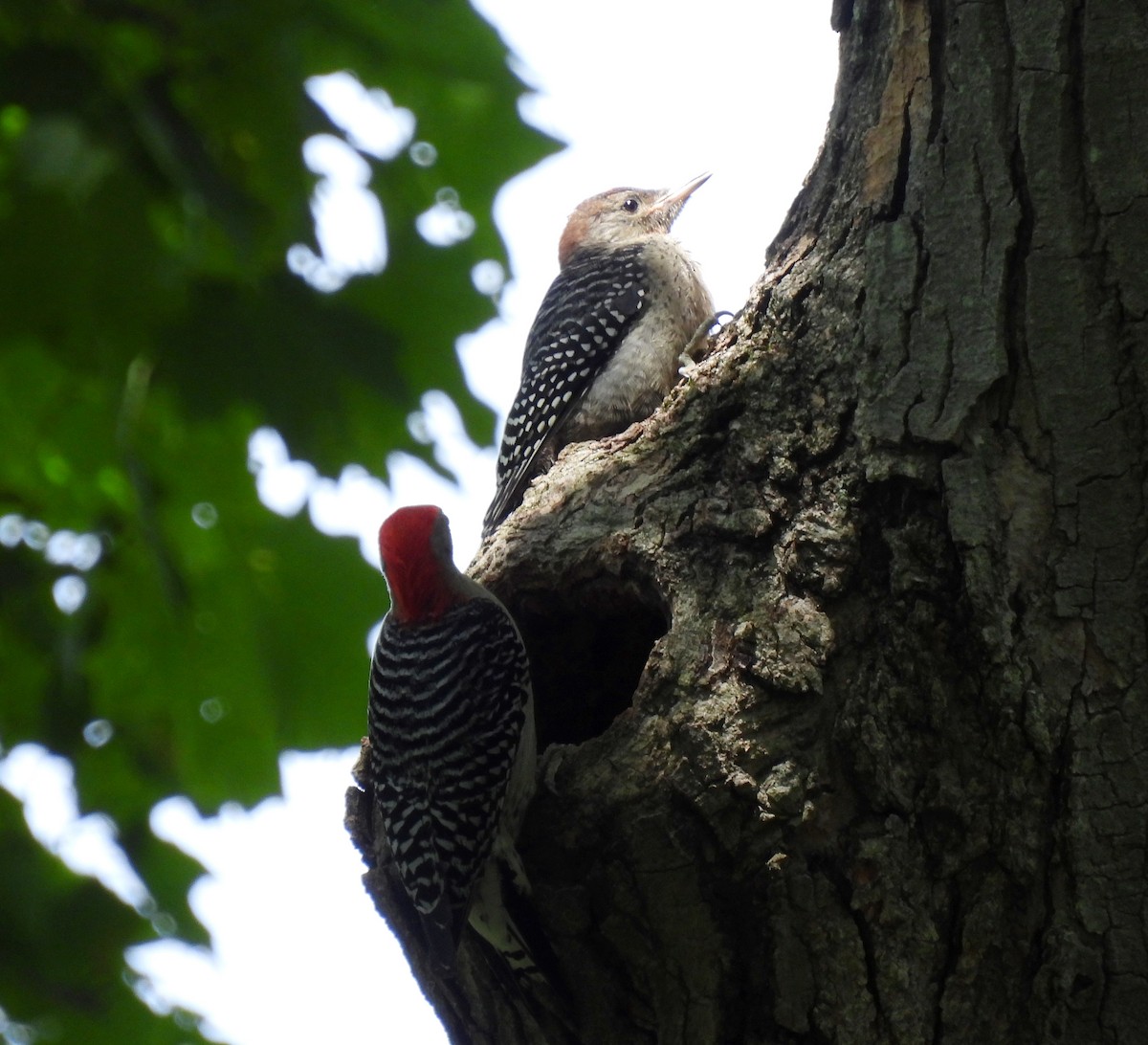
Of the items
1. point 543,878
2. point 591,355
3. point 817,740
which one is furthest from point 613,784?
point 591,355

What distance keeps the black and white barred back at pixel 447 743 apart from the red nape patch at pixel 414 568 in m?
0.09

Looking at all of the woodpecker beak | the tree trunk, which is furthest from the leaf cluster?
the woodpecker beak

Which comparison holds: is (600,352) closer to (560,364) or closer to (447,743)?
(560,364)

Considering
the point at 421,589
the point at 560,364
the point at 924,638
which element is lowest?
the point at 924,638

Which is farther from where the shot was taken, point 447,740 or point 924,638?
point 447,740

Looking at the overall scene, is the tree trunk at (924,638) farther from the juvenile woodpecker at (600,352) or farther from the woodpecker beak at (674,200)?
the woodpecker beak at (674,200)

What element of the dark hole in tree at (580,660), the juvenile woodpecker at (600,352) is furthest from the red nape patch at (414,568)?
the juvenile woodpecker at (600,352)

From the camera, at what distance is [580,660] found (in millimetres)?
4348

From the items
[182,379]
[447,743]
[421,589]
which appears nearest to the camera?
[182,379]

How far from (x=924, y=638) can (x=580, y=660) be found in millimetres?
1853

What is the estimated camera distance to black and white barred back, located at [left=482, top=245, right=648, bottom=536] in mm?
5293

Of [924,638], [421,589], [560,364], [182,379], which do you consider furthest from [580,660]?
[182,379]

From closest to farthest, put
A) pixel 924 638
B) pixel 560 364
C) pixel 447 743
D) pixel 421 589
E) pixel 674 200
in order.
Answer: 1. pixel 924 638
2. pixel 447 743
3. pixel 421 589
4. pixel 560 364
5. pixel 674 200

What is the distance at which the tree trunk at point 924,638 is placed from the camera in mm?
2516
